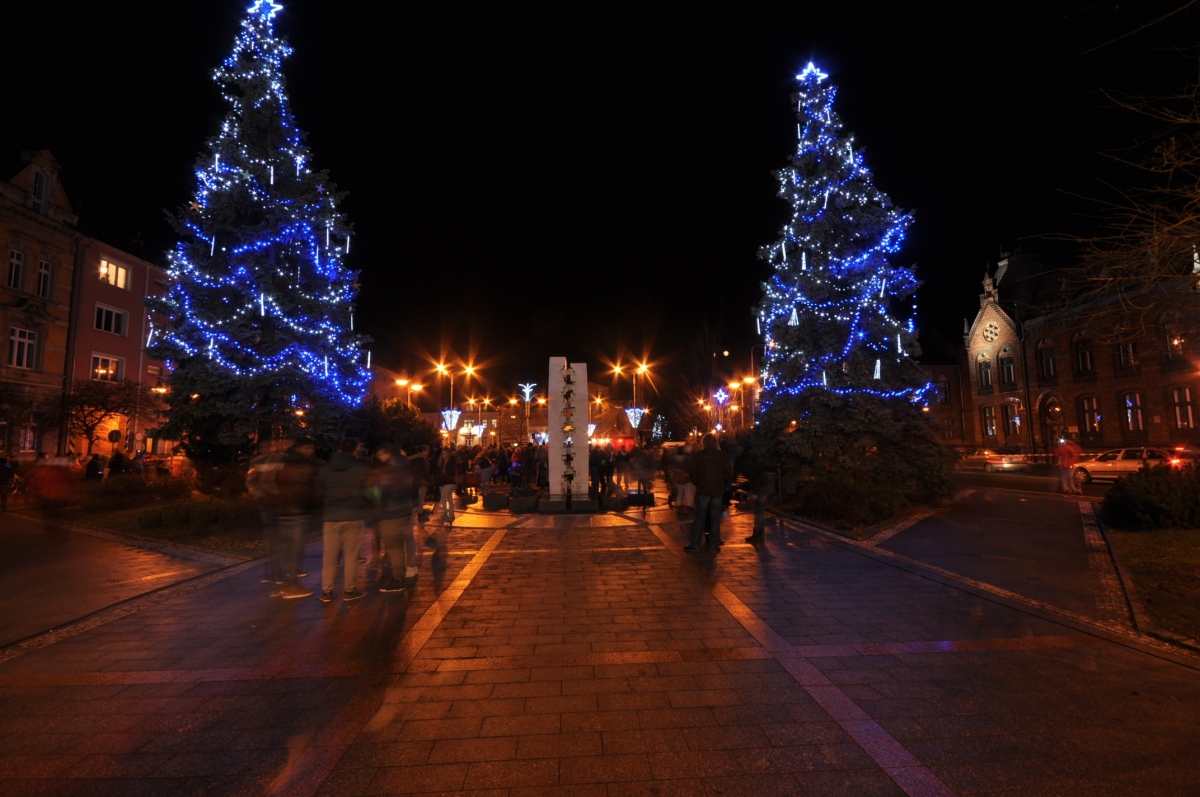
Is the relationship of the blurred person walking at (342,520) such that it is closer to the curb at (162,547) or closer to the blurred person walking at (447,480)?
the curb at (162,547)

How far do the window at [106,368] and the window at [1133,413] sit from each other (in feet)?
181

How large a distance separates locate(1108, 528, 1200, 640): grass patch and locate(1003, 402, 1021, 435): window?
4063cm

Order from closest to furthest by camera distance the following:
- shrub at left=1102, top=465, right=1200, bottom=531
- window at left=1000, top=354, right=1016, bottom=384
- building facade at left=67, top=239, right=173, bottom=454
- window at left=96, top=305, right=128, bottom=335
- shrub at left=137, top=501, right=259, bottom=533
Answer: shrub at left=1102, top=465, right=1200, bottom=531
shrub at left=137, top=501, right=259, bottom=533
building facade at left=67, top=239, right=173, bottom=454
window at left=96, top=305, right=128, bottom=335
window at left=1000, top=354, right=1016, bottom=384

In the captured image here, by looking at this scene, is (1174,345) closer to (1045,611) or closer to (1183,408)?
(1045,611)

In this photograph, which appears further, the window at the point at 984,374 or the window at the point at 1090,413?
the window at the point at 984,374

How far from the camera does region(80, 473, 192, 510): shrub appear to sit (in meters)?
14.8

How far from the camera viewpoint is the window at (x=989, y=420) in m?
47.2

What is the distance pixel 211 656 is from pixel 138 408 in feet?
84.0

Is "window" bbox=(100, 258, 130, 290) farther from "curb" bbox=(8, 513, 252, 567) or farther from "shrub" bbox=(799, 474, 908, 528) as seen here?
"shrub" bbox=(799, 474, 908, 528)

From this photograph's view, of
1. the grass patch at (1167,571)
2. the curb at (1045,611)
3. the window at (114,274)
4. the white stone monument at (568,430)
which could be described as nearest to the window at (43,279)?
the window at (114,274)

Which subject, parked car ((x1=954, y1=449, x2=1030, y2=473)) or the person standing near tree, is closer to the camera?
the person standing near tree

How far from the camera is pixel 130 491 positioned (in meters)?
15.3

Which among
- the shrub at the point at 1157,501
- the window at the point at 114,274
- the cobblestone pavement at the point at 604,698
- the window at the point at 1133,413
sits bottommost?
the cobblestone pavement at the point at 604,698

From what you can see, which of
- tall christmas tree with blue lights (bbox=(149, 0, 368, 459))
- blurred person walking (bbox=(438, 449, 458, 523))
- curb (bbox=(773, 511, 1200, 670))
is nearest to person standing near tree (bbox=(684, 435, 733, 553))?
curb (bbox=(773, 511, 1200, 670))
